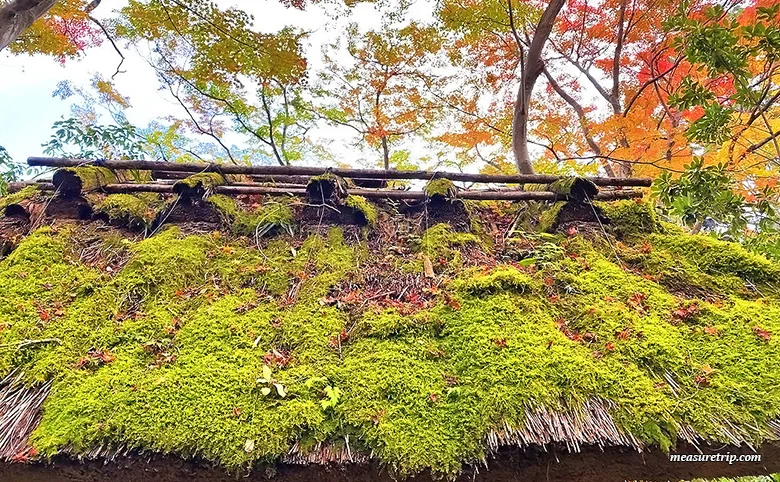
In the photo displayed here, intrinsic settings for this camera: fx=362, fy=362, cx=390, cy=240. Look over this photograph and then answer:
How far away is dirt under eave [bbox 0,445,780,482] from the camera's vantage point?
1500 millimetres

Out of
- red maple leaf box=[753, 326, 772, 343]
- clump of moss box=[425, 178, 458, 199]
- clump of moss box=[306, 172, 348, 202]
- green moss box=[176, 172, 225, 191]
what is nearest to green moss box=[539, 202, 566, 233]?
clump of moss box=[425, 178, 458, 199]

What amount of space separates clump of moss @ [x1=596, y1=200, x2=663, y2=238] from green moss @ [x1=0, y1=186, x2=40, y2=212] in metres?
5.08

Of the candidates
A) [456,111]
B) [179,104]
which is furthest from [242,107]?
[456,111]

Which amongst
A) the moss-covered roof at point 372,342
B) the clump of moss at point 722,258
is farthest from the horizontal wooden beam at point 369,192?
the clump of moss at point 722,258

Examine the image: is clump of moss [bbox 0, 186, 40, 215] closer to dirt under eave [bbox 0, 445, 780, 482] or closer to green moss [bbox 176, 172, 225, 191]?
green moss [bbox 176, 172, 225, 191]

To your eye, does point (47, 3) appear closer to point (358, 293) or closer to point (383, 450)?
point (358, 293)

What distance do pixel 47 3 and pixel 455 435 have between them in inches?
209

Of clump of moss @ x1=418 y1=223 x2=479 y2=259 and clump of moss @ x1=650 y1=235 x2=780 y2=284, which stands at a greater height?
clump of moss @ x1=418 y1=223 x2=479 y2=259

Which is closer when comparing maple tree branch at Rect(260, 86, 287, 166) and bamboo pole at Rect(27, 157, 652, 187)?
bamboo pole at Rect(27, 157, 652, 187)

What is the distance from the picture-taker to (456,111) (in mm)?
7883

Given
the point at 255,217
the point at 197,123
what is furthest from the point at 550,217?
the point at 197,123

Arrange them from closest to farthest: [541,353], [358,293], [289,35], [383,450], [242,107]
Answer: [383,450] < [541,353] < [358,293] < [289,35] < [242,107]

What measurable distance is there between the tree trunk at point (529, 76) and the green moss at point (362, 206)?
3.27 meters

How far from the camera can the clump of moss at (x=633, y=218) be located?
321 centimetres
